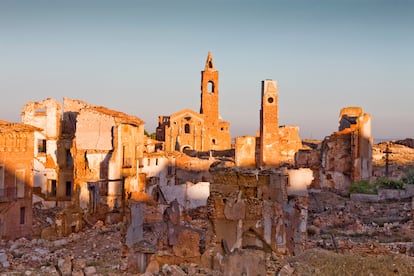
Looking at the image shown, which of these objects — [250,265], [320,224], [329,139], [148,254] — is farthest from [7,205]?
[329,139]

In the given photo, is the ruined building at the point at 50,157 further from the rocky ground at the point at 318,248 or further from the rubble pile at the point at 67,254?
the rubble pile at the point at 67,254

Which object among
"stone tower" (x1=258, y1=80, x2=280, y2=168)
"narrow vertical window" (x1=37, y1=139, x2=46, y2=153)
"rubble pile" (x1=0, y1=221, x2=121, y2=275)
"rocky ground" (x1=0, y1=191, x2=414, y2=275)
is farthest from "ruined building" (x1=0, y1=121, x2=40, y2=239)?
"stone tower" (x1=258, y1=80, x2=280, y2=168)

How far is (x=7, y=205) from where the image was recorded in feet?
68.0

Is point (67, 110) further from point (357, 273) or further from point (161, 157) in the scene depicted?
point (357, 273)

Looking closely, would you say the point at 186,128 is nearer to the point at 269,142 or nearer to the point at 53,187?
the point at 269,142

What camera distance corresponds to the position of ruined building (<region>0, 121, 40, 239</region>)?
2062 cm

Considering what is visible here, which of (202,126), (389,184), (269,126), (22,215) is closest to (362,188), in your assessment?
(389,184)

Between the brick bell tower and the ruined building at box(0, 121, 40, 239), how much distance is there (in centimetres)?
3259

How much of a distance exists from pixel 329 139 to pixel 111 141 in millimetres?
13664

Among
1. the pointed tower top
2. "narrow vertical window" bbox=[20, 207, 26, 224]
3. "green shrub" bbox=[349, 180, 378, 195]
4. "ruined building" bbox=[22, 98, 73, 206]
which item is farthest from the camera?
the pointed tower top

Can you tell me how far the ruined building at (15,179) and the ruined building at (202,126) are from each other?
2521cm

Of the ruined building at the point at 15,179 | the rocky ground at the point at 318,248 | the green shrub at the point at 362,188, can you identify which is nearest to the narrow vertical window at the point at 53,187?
the rocky ground at the point at 318,248

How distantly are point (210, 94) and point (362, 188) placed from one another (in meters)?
26.5

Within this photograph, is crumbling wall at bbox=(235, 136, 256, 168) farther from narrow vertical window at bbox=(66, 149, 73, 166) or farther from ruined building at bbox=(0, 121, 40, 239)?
ruined building at bbox=(0, 121, 40, 239)
